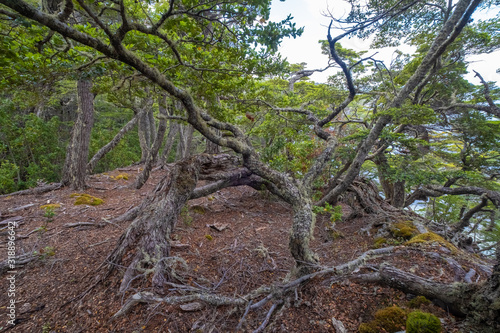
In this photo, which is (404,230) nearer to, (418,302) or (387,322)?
(418,302)

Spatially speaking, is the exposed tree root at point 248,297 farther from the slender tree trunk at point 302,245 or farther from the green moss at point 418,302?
the green moss at point 418,302

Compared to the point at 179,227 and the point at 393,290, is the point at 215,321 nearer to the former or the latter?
the point at 393,290

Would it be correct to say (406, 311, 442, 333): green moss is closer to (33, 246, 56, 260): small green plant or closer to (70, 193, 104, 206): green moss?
(33, 246, 56, 260): small green plant

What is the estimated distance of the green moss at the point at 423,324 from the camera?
1560 mm

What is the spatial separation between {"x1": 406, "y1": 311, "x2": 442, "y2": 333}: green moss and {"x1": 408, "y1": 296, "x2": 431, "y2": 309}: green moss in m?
0.46

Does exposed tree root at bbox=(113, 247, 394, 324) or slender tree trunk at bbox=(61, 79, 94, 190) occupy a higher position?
slender tree trunk at bbox=(61, 79, 94, 190)

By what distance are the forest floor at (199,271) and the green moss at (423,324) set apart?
0.59 feet

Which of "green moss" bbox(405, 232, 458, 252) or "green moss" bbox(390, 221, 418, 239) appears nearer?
"green moss" bbox(405, 232, 458, 252)

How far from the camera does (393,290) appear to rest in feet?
7.54

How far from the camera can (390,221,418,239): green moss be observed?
389cm

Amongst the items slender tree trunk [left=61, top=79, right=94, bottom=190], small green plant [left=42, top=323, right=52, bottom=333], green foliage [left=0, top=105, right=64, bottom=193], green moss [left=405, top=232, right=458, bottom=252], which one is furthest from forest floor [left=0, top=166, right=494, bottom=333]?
green foliage [left=0, top=105, right=64, bottom=193]

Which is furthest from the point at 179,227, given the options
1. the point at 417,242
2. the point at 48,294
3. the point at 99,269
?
the point at 417,242

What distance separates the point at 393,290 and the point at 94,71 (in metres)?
4.98

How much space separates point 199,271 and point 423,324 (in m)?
2.68
